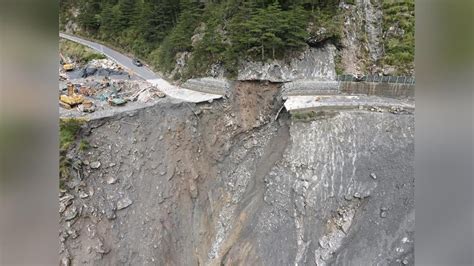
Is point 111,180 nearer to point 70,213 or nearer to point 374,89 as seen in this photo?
point 70,213

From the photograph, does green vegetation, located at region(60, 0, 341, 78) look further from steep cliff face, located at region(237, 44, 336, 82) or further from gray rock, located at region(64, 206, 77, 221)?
gray rock, located at region(64, 206, 77, 221)

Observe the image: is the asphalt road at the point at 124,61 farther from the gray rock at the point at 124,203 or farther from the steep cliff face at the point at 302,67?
the gray rock at the point at 124,203

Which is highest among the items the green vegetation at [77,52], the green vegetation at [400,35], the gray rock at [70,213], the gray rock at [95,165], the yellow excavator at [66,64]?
the green vegetation at [400,35]

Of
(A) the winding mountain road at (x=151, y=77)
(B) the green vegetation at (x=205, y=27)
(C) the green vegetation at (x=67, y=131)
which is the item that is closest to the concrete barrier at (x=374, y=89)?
(B) the green vegetation at (x=205, y=27)

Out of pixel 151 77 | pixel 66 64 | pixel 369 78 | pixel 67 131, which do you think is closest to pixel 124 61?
pixel 151 77

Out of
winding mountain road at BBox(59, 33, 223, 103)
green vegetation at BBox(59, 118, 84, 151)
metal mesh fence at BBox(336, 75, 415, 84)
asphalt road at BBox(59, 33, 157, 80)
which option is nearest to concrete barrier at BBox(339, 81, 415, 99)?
metal mesh fence at BBox(336, 75, 415, 84)
